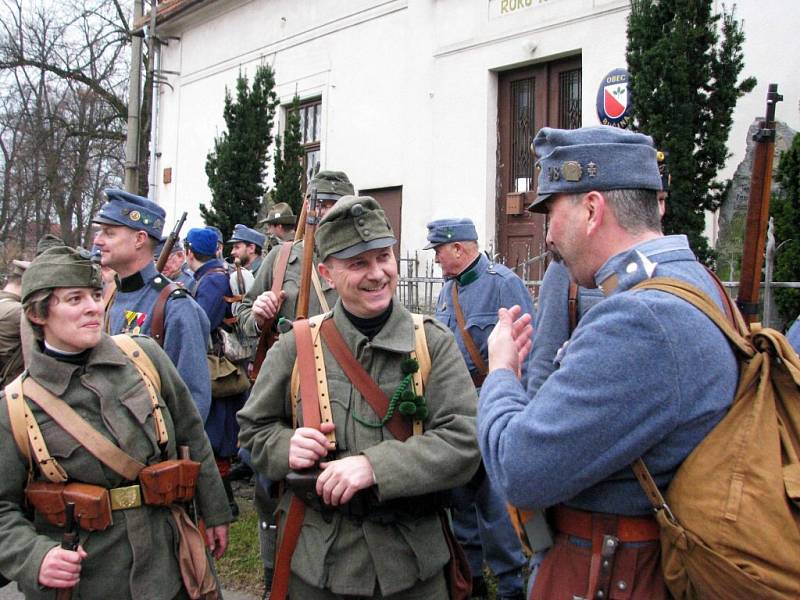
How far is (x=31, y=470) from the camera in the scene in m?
2.61

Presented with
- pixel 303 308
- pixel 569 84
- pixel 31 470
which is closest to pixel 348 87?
pixel 569 84

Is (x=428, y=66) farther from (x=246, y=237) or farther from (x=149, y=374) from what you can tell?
(x=149, y=374)

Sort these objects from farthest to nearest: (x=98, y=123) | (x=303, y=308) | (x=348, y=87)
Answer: (x=98, y=123) < (x=348, y=87) < (x=303, y=308)

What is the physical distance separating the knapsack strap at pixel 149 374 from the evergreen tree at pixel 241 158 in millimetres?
10247

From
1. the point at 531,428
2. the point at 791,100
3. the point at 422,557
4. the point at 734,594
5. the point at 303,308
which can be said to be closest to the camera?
the point at 734,594

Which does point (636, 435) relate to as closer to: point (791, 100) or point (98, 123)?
point (791, 100)

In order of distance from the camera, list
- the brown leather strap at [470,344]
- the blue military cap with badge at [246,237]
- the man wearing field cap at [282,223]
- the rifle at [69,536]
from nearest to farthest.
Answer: the rifle at [69,536] < the brown leather strap at [470,344] < the man wearing field cap at [282,223] < the blue military cap with badge at [246,237]

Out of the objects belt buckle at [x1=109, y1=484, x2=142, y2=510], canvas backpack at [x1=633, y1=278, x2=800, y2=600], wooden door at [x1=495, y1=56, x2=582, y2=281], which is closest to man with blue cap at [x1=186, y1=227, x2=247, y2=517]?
belt buckle at [x1=109, y1=484, x2=142, y2=510]

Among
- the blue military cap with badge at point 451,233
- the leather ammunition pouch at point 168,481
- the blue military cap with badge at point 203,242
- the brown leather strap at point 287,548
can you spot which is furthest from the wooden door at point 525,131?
the brown leather strap at point 287,548

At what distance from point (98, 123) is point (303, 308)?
2434 cm

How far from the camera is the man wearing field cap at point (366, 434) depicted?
2.36 m

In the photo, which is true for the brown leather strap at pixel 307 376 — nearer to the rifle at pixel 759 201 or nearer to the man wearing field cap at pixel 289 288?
the rifle at pixel 759 201

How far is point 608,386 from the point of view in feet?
5.30

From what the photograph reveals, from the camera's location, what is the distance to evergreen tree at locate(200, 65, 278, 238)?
1279cm
